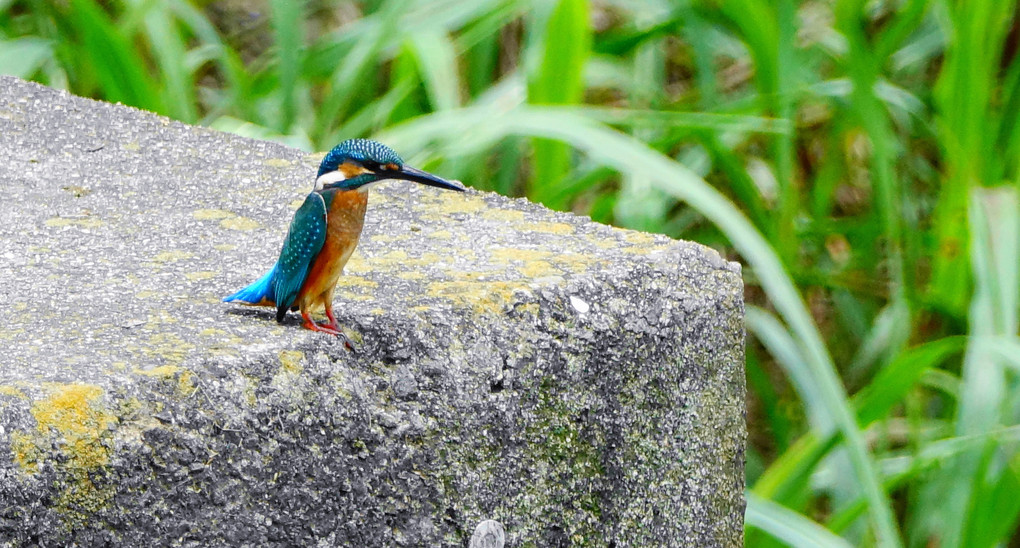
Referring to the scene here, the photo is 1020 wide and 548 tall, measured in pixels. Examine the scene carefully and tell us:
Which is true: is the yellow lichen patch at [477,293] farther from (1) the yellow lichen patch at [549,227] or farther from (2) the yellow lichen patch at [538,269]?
(1) the yellow lichen patch at [549,227]

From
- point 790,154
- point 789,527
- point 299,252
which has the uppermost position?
point 299,252

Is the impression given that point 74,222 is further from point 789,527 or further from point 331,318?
point 789,527

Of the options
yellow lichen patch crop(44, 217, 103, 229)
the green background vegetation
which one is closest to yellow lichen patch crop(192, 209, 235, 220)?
yellow lichen patch crop(44, 217, 103, 229)

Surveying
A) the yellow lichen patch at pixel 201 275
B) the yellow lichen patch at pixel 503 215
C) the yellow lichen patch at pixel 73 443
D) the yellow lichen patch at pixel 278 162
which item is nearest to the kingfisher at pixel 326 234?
the yellow lichen patch at pixel 201 275

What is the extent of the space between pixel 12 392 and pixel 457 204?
0.70 meters

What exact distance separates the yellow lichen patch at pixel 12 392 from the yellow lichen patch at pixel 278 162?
744 millimetres

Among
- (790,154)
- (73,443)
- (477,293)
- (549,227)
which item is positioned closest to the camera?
(73,443)

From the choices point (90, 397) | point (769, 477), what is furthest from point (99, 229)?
point (769, 477)

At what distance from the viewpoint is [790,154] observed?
8.12 feet

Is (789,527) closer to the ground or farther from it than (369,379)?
closer to the ground

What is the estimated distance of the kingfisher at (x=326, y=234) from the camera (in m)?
1.15

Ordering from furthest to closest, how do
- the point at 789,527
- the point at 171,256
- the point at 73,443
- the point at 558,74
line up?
the point at 558,74
the point at 789,527
the point at 171,256
the point at 73,443

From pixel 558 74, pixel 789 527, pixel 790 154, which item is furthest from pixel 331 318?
pixel 790 154

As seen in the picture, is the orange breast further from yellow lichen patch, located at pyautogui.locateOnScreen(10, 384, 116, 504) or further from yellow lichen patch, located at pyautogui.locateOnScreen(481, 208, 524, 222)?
yellow lichen patch, located at pyautogui.locateOnScreen(481, 208, 524, 222)
